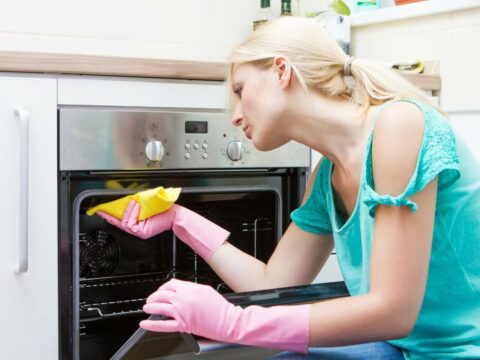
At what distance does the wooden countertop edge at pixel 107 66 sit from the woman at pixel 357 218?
24cm

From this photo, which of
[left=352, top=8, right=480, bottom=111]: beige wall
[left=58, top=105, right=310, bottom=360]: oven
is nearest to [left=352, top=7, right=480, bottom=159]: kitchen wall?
[left=352, top=8, right=480, bottom=111]: beige wall

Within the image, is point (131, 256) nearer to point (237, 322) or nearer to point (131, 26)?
point (237, 322)

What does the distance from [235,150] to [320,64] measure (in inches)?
16.3

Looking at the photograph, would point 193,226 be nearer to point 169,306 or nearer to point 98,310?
point 98,310

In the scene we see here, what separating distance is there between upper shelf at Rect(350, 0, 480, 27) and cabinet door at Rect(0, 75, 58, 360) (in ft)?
3.76

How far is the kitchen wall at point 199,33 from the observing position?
6.35ft

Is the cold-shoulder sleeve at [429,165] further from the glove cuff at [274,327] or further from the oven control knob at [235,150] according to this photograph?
the oven control knob at [235,150]

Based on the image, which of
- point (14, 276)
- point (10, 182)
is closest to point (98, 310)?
point (14, 276)

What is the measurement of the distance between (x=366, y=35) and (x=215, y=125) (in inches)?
35.3

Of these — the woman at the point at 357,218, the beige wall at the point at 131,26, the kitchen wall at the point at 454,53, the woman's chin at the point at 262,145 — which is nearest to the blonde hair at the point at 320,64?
the woman at the point at 357,218

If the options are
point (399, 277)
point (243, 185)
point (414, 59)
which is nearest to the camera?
point (399, 277)

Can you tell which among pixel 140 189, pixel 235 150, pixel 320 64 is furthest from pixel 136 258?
pixel 320 64

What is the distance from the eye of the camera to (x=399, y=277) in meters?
0.99

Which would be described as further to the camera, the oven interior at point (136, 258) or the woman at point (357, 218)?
the oven interior at point (136, 258)
